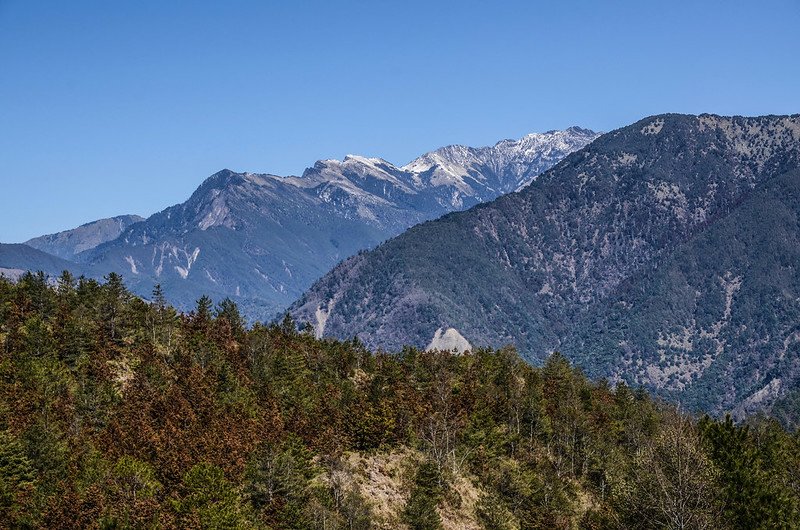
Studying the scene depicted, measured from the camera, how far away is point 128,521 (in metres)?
73.8

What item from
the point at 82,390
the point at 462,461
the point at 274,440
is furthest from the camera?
the point at 462,461

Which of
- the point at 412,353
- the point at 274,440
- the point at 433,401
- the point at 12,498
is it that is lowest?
the point at 12,498

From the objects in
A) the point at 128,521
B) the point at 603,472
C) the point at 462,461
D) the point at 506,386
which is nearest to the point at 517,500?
the point at 462,461

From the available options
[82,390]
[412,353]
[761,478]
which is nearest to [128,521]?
[82,390]

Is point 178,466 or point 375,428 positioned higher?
point 375,428

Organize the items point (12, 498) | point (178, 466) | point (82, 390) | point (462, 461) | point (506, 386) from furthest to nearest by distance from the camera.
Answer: point (506, 386) < point (462, 461) < point (82, 390) < point (178, 466) < point (12, 498)

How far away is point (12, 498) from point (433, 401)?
76300 mm

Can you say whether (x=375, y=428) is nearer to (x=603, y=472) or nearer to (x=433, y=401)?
(x=433, y=401)

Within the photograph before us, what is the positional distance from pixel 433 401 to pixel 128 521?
7331cm

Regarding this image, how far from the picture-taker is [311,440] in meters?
113

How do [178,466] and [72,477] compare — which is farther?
[178,466]

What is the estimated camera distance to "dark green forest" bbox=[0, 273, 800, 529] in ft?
266

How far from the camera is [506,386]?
157 metres

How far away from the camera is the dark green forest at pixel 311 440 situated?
8106 centimetres
